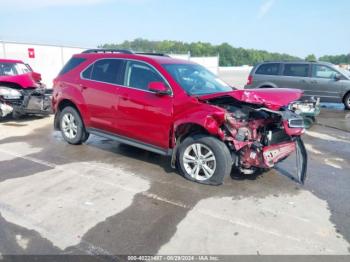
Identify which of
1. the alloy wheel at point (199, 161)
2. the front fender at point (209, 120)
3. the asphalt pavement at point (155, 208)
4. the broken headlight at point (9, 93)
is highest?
the front fender at point (209, 120)

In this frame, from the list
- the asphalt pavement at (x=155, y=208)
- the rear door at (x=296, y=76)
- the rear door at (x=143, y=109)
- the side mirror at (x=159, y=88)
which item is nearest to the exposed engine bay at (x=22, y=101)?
the asphalt pavement at (x=155, y=208)

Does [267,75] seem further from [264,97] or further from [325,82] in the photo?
[264,97]

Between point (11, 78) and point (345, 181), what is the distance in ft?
29.6

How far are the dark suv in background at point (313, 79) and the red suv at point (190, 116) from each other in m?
7.41

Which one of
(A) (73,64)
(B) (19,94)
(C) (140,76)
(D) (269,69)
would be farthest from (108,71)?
(D) (269,69)

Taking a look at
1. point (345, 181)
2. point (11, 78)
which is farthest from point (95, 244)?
point (11, 78)

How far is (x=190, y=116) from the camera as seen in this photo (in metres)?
4.64

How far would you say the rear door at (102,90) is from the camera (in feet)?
18.7

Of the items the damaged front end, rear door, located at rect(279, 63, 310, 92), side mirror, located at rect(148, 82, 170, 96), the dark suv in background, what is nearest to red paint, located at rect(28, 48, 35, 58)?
the dark suv in background

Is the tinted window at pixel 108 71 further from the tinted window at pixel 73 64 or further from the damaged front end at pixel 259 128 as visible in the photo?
the damaged front end at pixel 259 128

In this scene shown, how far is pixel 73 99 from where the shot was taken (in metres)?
6.45

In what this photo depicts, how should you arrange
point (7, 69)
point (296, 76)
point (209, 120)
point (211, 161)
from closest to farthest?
point (209, 120)
point (211, 161)
point (7, 69)
point (296, 76)

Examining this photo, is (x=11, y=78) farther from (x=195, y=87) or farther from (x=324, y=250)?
(x=324, y=250)

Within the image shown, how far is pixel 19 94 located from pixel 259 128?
758 cm
